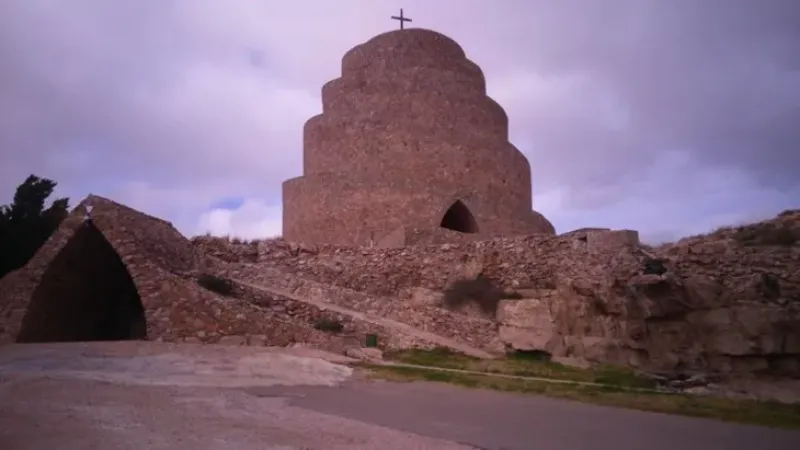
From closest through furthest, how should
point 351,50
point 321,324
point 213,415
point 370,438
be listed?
point 370,438 < point 213,415 < point 321,324 < point 351,50

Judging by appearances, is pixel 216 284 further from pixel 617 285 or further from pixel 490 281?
pixel 617 285

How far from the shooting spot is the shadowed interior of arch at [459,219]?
902 inches

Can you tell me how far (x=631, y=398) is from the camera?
904 cm

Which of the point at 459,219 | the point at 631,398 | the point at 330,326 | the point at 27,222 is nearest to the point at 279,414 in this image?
the point at 631,398

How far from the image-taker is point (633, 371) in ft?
39.8

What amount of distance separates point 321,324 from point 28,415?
8.57 metres

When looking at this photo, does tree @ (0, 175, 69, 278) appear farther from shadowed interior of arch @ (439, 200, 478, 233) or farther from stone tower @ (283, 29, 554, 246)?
shadowed interior of arch @ (439, 200, 478, 233)

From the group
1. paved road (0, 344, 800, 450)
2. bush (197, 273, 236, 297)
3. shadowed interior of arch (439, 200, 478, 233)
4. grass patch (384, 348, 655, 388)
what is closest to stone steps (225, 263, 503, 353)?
bush (197, 273, 236, 297)

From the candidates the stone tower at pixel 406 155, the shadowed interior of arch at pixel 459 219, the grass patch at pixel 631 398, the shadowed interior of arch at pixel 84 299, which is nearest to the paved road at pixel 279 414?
Answer: the grass patch at pixel 631 398

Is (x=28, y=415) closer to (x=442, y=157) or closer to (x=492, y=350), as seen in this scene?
(x=492, y=350)

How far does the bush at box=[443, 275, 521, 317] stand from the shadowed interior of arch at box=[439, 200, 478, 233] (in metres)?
6.11

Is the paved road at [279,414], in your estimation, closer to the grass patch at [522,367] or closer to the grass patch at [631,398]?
the grass patch at [631,398]

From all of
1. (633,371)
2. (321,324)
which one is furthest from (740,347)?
(321,324)

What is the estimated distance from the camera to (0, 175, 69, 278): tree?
16672 millimetres
